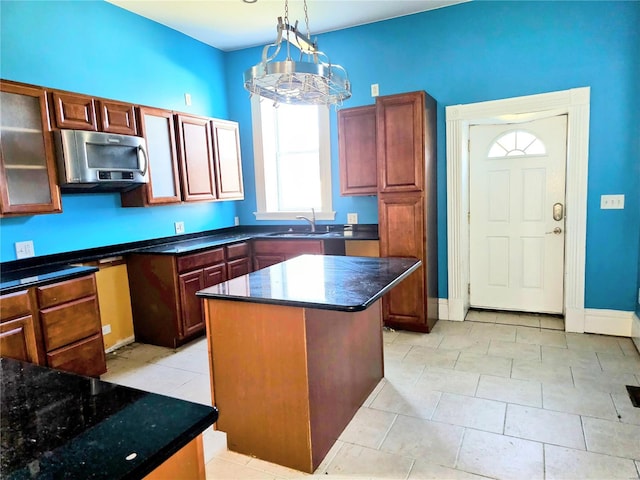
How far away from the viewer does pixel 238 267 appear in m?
4.38

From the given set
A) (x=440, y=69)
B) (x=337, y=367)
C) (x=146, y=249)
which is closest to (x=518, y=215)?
(x=440, y=69)

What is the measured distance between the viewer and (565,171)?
3.86 meters

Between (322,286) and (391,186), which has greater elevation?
(391,186)

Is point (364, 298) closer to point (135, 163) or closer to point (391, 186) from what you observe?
point (391, 186)

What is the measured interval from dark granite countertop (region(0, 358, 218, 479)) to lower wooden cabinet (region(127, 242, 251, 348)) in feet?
8.64

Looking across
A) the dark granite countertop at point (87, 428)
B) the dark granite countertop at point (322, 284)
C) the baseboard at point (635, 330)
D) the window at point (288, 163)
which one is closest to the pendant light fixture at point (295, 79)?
the dark granite countertop at point (322, 284)

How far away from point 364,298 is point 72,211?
272cm

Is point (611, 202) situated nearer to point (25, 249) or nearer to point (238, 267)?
point (238, 267)

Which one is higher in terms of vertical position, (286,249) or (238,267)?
(286,249)

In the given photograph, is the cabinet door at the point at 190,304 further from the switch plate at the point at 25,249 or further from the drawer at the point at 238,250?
the switch plate at the point at 25,249

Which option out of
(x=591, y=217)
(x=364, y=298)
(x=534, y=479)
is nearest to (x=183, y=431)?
(x=364, y=298)

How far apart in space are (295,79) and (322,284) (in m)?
1.03

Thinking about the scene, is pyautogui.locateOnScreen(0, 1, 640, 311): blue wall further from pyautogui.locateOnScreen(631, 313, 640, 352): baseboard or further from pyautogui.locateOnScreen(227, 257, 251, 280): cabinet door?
pyautogui.locateOnScreen(227, 257, 251, 280): cabinet door

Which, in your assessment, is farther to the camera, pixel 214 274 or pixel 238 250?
pixel 238 250
